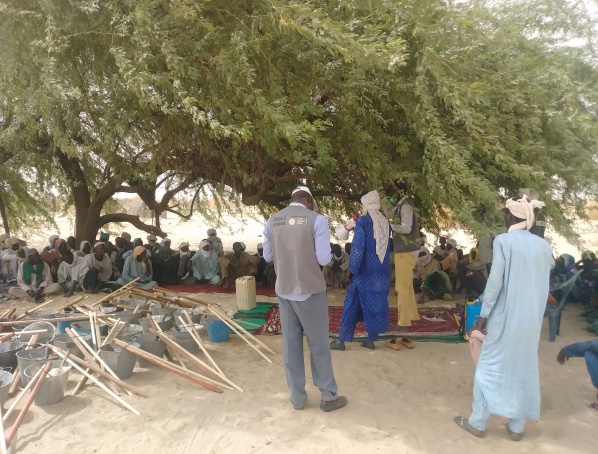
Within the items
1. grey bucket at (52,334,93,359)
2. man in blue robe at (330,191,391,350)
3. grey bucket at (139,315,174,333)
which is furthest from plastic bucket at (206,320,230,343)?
man in blue robe at (330,191,391,350)

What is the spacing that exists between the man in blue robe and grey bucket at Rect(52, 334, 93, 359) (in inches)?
100

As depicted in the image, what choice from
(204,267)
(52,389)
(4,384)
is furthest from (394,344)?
(204,267)

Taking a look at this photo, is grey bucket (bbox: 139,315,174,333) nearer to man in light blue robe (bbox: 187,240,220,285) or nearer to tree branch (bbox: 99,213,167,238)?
man in light blue robe (bbox: 187,240,220,285)

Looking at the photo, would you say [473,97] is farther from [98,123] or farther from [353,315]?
[98,123]

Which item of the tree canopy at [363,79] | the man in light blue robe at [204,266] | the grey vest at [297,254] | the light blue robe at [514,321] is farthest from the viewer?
the man in light blue robe at [204,266]

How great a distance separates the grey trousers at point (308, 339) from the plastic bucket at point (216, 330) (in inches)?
73.6

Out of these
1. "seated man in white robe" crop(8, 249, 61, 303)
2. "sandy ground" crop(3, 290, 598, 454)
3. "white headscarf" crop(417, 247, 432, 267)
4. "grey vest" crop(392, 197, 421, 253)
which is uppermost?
"grey vest" crop(392, 197, 421, 253)

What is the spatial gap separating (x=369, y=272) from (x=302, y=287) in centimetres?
152

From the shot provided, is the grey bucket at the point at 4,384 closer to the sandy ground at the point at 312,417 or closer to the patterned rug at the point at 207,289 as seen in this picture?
the sandy ground at the point at 312,417

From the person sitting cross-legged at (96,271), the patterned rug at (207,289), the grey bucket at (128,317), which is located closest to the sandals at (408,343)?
the grey bucket at (128,317)

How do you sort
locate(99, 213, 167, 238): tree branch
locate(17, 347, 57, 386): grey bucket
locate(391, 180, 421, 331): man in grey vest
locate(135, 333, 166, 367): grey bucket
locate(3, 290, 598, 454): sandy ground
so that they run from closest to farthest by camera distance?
1. locate(3, 290, 598, 454): sandy ground
2. locate(17, 347, 57, 386): grey bucket
3. locate(135, 333, 166, 367): grey bucket
4. locate(391, 180, 421, 331): man in grey vest
5. locate(99, 213, 167, 238): tree branch

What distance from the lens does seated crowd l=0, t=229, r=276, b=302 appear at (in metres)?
7.78

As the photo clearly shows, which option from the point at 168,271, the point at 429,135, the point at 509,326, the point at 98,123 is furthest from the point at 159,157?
the point at 509,326

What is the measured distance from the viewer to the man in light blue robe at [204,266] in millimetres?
8836
